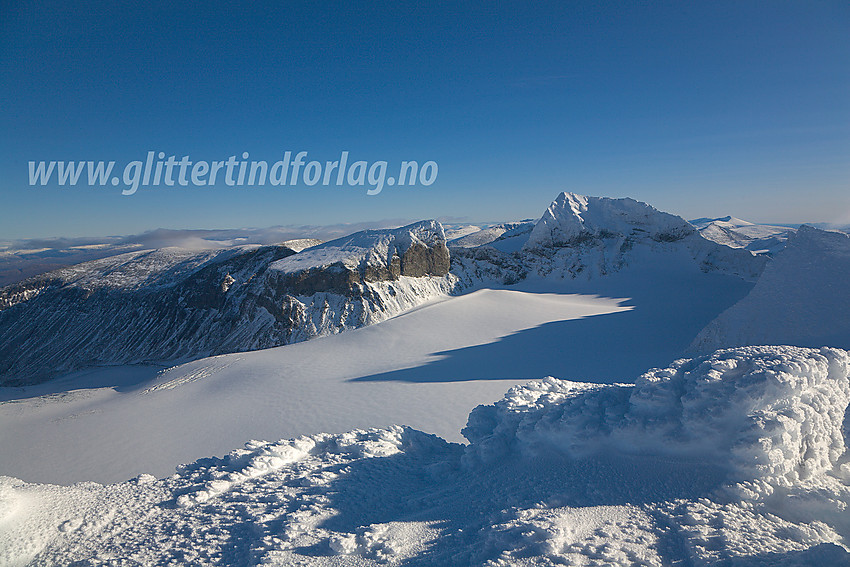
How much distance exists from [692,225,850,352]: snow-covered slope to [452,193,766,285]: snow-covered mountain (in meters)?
16.8

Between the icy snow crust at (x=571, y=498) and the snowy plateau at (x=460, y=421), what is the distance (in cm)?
2

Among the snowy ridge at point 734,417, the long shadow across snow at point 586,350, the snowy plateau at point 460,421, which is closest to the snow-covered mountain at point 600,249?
the snowy plateau at point 460,421

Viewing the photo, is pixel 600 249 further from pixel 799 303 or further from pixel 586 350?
pixel 799 303

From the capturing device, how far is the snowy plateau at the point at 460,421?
2920 millimetres

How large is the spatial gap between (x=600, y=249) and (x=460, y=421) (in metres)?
26.0

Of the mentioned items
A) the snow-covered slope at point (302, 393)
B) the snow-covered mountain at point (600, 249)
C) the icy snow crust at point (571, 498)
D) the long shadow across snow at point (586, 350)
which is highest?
the snow-covered mountain at point (600, 249)

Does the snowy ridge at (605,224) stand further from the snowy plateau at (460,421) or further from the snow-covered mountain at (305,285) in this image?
the snowy plateau at (460,421)

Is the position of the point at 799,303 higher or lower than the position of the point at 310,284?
higher

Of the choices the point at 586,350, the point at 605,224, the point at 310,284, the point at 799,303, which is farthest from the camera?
the point at 605,224

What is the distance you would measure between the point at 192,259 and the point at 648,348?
4982cm

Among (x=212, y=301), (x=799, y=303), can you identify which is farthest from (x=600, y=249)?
(x=212, y=301)

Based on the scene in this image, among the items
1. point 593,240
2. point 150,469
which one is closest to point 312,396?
point 150,469

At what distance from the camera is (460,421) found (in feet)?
30.6

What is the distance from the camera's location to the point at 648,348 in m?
14.7
